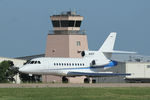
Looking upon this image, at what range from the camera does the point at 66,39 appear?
99000mm

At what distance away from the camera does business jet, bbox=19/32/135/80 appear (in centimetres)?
7488

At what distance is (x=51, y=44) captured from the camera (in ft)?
325

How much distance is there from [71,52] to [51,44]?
351cm

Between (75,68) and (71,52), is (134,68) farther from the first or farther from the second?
(75,68)

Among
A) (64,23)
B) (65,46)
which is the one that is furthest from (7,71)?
(64,23)

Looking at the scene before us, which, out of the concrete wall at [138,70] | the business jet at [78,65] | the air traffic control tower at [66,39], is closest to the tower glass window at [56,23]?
the air traffic control tower at [66,39]

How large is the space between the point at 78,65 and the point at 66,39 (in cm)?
2000

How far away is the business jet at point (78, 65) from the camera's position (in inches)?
2948

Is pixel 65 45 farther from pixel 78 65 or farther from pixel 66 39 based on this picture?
pixel 78 65
